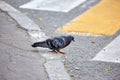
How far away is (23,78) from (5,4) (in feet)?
14.8

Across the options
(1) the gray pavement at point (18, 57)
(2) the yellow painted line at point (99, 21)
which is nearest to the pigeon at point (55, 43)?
(1) the gray pavement at point (18, 57)

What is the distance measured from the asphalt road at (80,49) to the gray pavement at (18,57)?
51cm

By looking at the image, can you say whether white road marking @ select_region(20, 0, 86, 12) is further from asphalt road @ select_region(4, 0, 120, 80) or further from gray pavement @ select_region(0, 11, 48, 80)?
gray pavement @ select_region(0, 11, 48, 80)

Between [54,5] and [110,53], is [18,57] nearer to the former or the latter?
[110,53]

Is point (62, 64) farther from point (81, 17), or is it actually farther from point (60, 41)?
point (81, 17)

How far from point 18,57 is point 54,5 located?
3.74 meters

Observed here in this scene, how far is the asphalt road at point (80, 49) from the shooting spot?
696cm

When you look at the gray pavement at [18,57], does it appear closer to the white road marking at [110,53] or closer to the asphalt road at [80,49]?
the asphalt road at [80,49]

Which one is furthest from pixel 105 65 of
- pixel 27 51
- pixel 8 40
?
pixel 8 40

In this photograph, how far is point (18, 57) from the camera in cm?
731

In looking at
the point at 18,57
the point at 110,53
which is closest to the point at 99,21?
the point at 110,53

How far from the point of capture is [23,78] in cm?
646

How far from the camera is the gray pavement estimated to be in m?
6.61

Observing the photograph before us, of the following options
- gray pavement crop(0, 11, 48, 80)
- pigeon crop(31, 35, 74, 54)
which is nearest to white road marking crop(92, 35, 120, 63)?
pigeon crop(31, 35, 74, 54)
